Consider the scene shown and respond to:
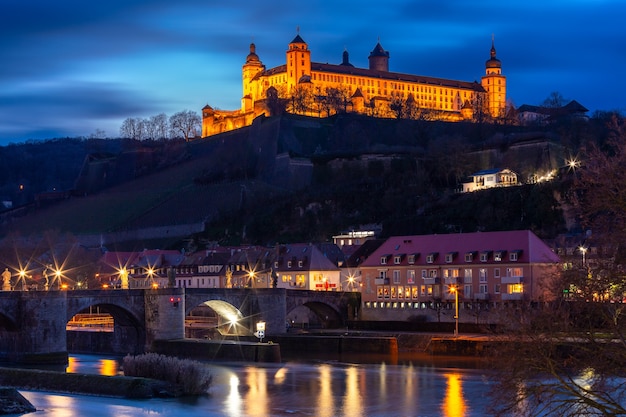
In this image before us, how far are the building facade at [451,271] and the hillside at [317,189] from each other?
1866 cm

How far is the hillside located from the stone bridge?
26.6 metres

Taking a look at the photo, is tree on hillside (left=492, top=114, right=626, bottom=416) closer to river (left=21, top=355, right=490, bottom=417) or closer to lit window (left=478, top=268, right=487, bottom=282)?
river (left=21, top=355, right=490, bottom=417)

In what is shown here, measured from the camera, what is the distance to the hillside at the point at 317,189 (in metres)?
87.5

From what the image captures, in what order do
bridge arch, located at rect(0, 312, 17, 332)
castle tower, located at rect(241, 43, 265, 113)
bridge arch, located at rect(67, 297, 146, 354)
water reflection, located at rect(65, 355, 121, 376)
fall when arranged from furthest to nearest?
castle tower, located at rect(241, 43, 265, 113), bridge arch, located at rect(67, 297, 146, 354), bridge arch, located at rect(0, 312, 17, 332), water reflection, located at rect(65, 355, 121, 376)

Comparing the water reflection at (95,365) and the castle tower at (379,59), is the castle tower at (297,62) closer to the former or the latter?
the castle tower at (379,59)

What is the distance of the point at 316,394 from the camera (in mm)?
34625

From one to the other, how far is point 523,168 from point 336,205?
1849 centimetres

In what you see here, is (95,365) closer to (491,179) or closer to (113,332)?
(113,332)

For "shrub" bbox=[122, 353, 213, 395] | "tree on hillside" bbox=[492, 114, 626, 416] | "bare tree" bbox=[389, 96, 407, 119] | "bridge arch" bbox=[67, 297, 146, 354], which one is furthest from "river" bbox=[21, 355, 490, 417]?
"bare tree" bbox=[389, 96, 407, 119]

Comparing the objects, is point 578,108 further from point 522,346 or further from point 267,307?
point 522,346

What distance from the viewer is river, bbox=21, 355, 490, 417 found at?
1203 inches

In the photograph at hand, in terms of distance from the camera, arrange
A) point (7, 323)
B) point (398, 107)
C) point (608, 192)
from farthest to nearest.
A: point (398, 107) < point (7, 323) < point (608, 192)

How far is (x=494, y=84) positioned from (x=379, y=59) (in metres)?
18.6

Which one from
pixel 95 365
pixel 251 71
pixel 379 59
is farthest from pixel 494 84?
pixel 95 365
